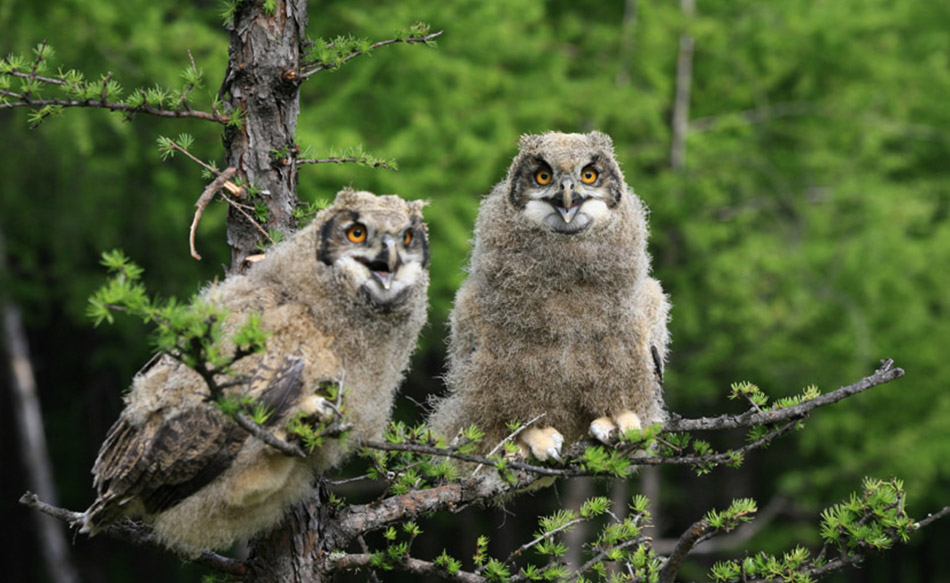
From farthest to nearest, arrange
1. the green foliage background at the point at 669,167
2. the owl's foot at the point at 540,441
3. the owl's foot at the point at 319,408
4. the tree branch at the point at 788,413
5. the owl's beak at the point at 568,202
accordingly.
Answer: the green foliage background at the point at 669,167 → the owl's foot at the point at 540,441 → the owl's beak at the point at 568,202 → the tree branch at the point at 788,413 → the owl's foot at the point at 319,408

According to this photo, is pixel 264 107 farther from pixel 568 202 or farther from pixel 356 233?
pixel 568 202

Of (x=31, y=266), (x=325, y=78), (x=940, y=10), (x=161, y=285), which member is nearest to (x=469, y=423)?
(x=325, y=78)

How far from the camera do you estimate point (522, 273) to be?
145 inches

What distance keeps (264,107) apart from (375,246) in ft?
2.58

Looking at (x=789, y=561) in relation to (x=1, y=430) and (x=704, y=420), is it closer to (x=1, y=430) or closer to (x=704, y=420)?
(x=704, y=420)

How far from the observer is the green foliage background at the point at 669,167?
30.8 feet

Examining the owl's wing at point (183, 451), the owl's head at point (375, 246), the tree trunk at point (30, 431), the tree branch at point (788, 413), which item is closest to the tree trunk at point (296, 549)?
the owl's wing at point (183, 451)

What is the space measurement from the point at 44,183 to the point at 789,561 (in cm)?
972

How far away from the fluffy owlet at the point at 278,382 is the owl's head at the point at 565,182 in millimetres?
630

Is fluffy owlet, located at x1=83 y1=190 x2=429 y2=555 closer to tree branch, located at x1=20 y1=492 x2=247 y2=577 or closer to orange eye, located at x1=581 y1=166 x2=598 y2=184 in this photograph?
tree branch, located at x1=20 y1=492 x2=247 y2=577

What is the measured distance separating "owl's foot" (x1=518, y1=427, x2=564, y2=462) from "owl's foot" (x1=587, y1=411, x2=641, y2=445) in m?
0.14

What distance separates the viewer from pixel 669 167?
37.4 ft

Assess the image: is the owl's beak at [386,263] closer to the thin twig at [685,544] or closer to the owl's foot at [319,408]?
the owl's foot at [319,408]

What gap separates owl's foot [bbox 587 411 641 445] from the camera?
3.78m
